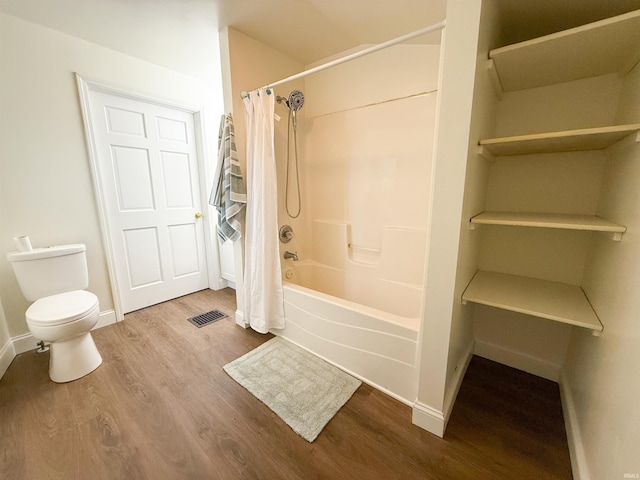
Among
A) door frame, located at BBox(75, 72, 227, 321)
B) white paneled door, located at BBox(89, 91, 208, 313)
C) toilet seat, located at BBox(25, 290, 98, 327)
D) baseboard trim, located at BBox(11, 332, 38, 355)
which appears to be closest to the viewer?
toilet seat, located at BBox(25, 290, 98, 327)

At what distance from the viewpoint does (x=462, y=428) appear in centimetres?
129

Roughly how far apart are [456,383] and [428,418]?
33 cm

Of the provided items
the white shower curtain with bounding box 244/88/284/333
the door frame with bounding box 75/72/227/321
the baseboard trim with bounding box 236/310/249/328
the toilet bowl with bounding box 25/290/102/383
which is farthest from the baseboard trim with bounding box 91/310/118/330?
the white shower curtain with bounding box 244/88/284/333

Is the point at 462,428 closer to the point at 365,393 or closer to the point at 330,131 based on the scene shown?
the point at 365,393

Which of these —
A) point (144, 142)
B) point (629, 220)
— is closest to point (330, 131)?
point (144, 142)

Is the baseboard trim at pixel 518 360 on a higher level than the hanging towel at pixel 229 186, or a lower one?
lower

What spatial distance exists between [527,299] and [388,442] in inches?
39.1

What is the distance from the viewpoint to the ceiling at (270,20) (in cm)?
129

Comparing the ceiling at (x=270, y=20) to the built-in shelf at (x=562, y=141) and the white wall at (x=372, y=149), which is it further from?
the built-in shelf at (x=562, y=141)

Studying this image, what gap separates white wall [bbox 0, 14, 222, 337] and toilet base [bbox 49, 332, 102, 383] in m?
0.61

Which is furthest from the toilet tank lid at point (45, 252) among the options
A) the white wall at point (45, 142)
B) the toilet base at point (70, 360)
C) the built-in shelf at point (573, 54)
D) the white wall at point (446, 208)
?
the built-in shelf at point (573, 54)

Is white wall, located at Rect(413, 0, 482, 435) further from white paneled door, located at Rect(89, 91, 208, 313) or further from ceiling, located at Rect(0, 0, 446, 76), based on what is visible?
white paneled door, located at Rect(89, 91, 208, 313)

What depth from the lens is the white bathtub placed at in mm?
1402

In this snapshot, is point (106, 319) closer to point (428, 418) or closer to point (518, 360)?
point (428, 418)
